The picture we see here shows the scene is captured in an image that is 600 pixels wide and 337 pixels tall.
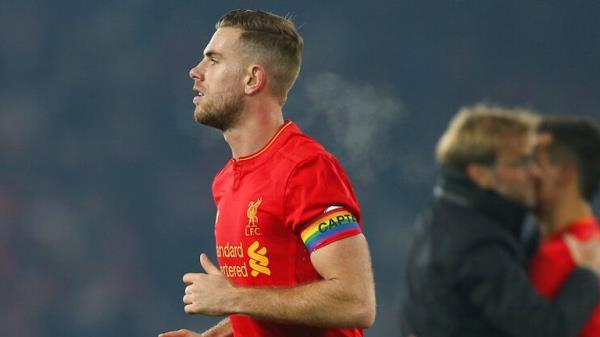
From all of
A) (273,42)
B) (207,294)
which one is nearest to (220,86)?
(273,42)

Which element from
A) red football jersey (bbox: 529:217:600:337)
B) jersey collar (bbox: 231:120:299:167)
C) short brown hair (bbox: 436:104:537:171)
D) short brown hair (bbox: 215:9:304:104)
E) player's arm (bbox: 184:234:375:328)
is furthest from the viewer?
short brown hair (bbox: 215:9:304:104)

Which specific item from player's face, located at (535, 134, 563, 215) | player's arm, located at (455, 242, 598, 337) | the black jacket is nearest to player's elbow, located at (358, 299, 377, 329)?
the black jacket

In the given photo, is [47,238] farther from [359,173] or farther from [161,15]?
[359,173]

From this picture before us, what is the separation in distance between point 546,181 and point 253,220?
3.67ft

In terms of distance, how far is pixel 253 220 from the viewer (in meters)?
2.42

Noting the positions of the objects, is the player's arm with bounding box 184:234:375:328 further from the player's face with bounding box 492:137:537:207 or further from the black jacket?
the player's face with bounding box 492:137:537:207

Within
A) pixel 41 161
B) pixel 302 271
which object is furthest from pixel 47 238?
pixel 302 271

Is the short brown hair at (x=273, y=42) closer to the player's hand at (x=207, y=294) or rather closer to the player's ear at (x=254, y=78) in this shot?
the player's ear at (x=254, y=78)

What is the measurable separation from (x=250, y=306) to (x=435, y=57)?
16.3 ft

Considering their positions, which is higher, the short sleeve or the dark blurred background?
the dark blurred background

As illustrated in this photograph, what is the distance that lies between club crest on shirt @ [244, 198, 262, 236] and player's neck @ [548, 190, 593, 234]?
3.64 feet

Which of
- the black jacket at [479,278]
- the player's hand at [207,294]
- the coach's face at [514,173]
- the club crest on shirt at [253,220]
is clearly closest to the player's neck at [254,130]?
the club crest on shirt at [253,220]

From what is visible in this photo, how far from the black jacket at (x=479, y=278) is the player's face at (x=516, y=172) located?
2cm

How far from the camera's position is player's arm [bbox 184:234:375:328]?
88.0 inches
